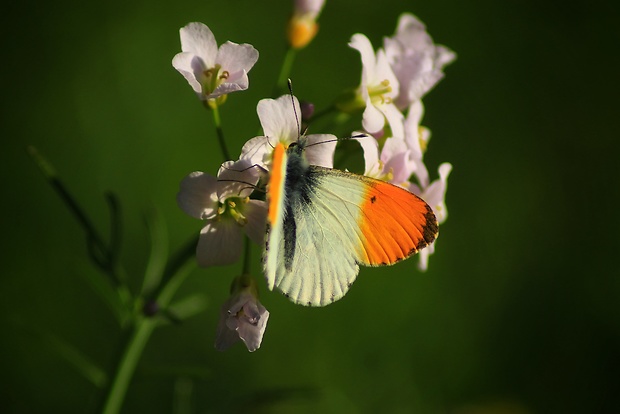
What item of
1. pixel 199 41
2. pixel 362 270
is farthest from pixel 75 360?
pixel 362 270

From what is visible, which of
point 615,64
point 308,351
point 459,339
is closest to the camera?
point 308,351

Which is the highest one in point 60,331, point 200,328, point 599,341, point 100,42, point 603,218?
point 100,42

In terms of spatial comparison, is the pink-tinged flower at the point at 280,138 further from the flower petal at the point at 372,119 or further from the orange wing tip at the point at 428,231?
the orange wing tip at the point at 428,231

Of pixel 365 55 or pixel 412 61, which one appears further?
pixel 412 61

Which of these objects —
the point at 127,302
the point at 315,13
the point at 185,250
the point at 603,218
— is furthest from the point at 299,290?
the point at 603,218

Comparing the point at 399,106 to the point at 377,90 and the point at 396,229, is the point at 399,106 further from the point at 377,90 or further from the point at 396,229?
the point at 396,229

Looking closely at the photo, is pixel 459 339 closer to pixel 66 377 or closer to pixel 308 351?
pixel 308 351
